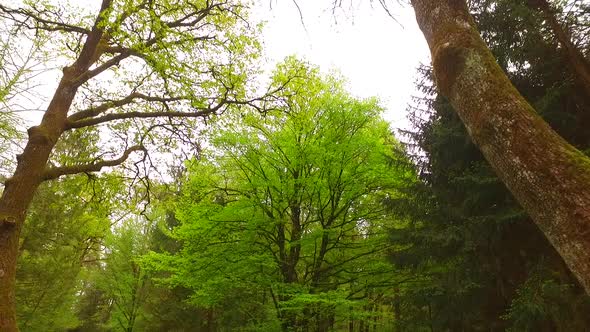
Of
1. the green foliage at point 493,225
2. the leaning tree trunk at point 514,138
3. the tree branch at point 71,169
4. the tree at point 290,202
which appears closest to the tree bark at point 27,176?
the tree branch at point 71,169

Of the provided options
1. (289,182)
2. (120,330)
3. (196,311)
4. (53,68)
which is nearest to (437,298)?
(289,182)

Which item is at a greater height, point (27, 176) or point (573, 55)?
point (573, 55)

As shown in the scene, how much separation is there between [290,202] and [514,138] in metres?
8.33

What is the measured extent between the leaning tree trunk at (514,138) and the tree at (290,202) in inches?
257

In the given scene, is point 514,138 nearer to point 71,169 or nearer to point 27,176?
point 27,176

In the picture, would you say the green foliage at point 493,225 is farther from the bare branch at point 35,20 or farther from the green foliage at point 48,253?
the green foliage at point 48,253

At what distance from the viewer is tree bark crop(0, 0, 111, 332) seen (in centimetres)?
461

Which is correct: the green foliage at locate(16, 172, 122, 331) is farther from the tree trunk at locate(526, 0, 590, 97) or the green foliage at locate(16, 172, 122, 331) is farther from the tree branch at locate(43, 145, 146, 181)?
the tree trunk at locate(526, 0, 590, 97)

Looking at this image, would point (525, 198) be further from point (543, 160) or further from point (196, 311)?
point (196, 311)

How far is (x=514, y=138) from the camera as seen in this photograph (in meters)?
2.00

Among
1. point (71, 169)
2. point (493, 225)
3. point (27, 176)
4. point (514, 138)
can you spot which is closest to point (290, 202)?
point (493, 225)

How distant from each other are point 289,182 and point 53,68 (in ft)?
25.5

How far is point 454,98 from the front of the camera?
246 centimetres

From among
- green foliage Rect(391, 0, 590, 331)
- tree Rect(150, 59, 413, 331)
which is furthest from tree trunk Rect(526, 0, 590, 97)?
tree Rect(150, 59, 413, 331)
